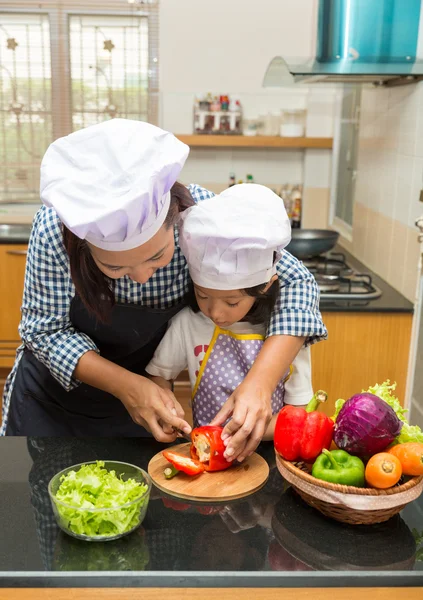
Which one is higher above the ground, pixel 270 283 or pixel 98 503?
pixel 270 283

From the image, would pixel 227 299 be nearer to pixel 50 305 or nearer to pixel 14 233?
pixel 50 305

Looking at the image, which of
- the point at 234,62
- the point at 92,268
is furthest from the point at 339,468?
the point at 234,62

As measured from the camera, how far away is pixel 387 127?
2.51 metres

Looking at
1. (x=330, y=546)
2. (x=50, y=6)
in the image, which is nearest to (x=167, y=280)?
(x=330, y=546)

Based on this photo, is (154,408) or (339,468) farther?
(154,408)

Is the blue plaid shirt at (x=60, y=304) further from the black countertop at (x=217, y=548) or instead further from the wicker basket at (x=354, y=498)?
the wicker basket at (x=354, y=498)

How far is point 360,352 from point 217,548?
1.47 meters

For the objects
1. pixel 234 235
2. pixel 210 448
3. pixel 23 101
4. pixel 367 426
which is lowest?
pixel 210 448

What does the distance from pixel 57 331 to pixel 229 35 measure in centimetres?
272

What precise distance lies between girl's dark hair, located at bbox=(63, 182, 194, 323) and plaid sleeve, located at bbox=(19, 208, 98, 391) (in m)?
0.08

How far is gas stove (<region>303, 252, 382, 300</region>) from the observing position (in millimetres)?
2262

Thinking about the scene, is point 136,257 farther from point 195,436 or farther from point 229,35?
point 229,35

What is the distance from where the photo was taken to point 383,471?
0.89 meters

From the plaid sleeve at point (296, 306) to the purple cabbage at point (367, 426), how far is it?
0.32 meters
